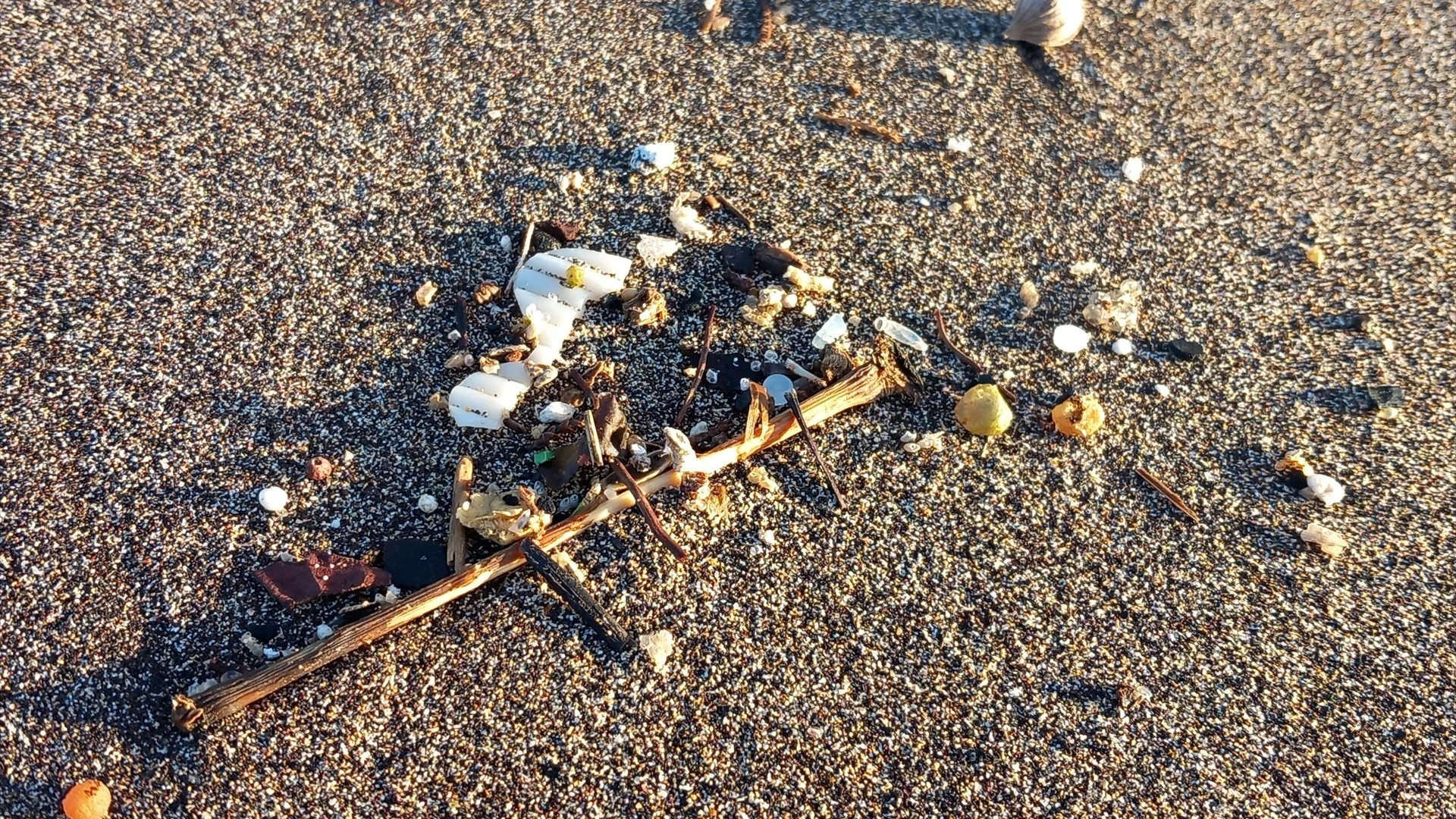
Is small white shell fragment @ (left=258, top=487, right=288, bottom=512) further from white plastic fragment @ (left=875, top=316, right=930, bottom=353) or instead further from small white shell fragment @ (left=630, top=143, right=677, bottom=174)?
white plastic fragment @ (left=875, top=316, right=930, bottom=353)

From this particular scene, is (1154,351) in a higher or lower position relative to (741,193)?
lower

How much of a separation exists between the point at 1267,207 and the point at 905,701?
99.9 inches

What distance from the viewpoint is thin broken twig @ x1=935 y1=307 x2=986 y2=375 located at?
2.89 metres

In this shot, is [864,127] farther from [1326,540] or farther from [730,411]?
[1326,540]

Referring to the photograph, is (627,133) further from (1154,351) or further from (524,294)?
(1154,351)

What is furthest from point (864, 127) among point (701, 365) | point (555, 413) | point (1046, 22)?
point (555, 413)

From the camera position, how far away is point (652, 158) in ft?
10.7

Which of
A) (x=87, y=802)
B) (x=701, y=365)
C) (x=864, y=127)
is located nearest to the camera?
(x=87, y=802)

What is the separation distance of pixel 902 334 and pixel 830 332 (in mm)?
252

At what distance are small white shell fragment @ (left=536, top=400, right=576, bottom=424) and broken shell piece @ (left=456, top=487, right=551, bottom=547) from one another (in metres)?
0.28

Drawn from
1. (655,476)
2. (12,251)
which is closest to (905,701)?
(655,476)

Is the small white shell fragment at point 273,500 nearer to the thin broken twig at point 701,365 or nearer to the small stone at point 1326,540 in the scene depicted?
the thin broken twig at point 701,365

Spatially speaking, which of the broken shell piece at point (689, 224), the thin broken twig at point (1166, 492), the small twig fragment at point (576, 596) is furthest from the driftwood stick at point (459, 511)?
the thin broken twig at point (1166, 492)

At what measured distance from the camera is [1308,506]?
8.82 feet
